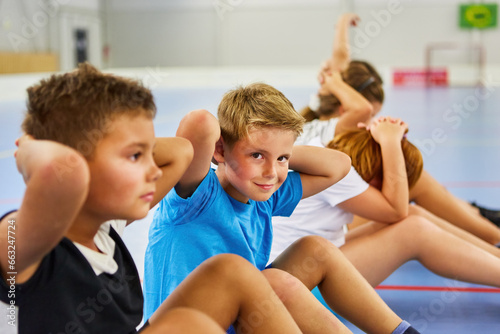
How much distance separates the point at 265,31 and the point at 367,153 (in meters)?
13.2

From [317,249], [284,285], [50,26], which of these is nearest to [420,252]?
[317,249]

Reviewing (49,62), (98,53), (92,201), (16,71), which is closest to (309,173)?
(92,201)

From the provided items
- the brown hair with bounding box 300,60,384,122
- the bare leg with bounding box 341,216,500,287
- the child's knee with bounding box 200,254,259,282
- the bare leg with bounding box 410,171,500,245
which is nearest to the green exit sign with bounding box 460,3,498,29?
the brown hair with bounding box 300,60,384,122

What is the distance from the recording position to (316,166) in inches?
52.3

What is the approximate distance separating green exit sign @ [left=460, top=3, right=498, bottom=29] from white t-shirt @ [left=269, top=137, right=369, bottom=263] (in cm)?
1271

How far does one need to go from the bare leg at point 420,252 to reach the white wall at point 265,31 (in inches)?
496

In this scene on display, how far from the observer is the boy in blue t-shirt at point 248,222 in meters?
1.11

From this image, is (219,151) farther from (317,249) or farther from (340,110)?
(340,110)

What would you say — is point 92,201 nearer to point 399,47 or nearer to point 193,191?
point 193,191

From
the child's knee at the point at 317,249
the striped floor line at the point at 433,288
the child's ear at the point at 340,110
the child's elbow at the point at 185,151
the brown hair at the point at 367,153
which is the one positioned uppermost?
the child's elbow at the point at 185,151

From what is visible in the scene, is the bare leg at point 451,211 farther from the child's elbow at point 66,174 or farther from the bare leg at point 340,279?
the child's elbow at point 66,174

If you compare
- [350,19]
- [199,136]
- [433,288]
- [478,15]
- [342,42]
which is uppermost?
[478,15]

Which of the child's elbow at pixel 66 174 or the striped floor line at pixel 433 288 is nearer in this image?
the child's elbow at pixel 66 174

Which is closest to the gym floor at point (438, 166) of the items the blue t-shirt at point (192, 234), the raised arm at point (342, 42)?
the blue t-shirt at point (192, 234)
